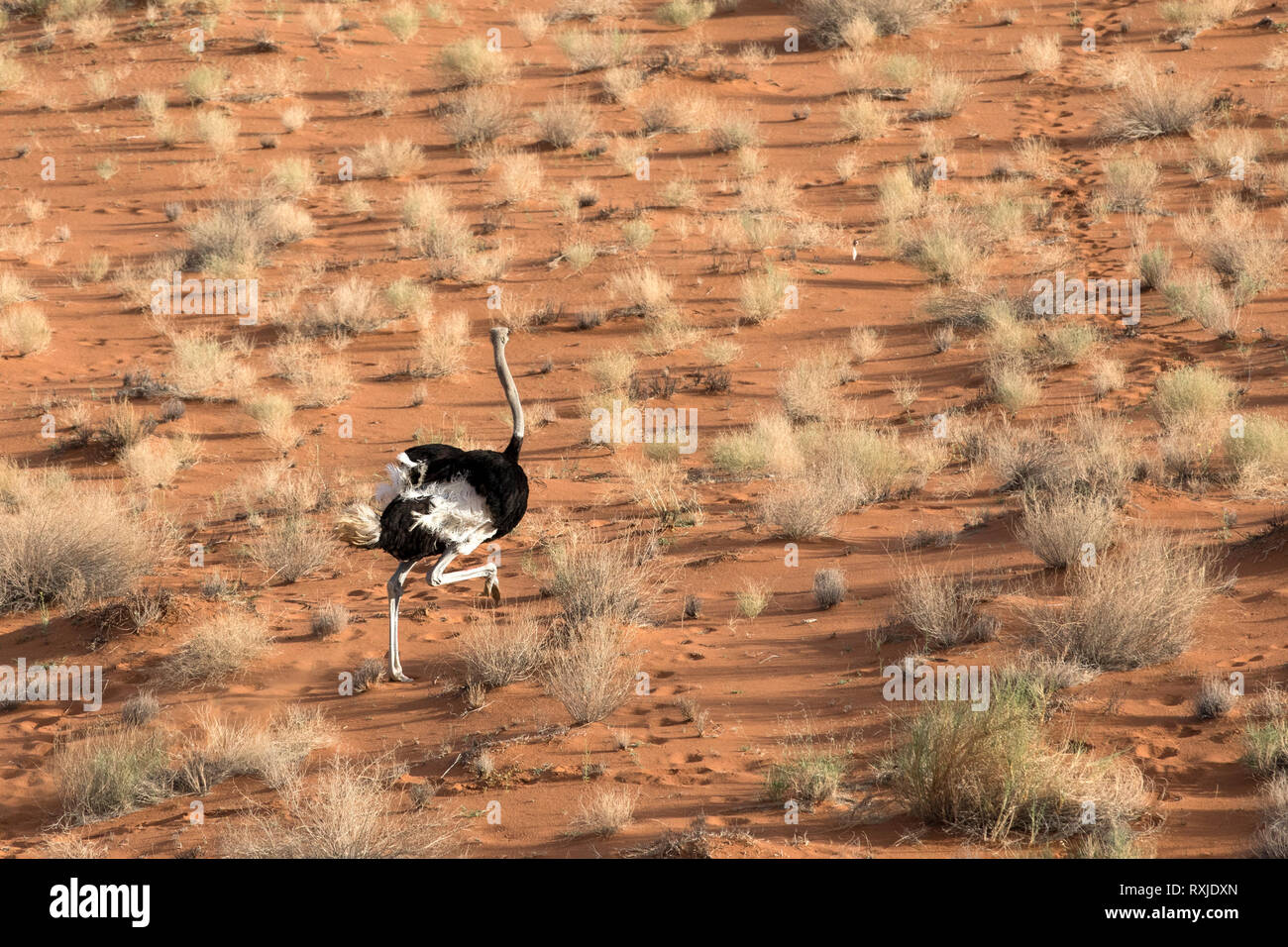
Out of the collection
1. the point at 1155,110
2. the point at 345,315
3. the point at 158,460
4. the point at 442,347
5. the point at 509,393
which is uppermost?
the point at 1155,110

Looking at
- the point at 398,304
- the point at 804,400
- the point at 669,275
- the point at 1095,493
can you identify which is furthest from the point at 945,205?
the point at 1095,493

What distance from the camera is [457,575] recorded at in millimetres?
8266

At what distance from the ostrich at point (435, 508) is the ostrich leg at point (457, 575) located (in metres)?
0.09

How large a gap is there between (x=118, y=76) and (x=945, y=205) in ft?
50.1

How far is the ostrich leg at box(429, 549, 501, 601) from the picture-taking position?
8195mm

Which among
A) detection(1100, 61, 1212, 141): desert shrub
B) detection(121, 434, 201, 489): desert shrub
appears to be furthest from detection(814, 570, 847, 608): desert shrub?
detection(1100, 61, 1212, 141): desert shrub

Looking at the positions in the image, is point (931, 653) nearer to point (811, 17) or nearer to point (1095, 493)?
point (1095, 493)

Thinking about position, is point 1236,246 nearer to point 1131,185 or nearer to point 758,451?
point 1131,185

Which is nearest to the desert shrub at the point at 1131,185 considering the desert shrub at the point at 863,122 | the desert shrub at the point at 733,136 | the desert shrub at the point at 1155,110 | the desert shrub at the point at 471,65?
the desert shrub at the point at 1155,110

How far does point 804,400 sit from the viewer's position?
1242 centimetres

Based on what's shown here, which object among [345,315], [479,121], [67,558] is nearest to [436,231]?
[345,315]

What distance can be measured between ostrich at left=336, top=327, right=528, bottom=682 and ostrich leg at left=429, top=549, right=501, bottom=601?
88 millimetres

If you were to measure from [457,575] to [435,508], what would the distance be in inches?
23.7

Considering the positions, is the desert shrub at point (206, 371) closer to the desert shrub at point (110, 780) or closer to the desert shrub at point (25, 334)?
the desert shrub at point (25, 334)
